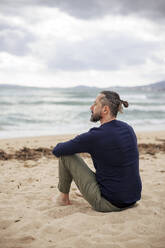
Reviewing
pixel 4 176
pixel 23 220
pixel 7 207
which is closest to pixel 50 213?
pixel 23 220

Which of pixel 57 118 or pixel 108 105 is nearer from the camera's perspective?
pixel 108 105

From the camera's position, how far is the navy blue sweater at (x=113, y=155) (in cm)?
282

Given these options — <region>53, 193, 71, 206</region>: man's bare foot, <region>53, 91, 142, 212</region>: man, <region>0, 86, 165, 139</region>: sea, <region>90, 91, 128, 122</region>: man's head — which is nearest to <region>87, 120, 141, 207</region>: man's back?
<region>53, 91, 142, 212</region>: man

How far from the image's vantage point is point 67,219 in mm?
2916

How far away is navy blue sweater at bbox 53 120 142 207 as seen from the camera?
2816 millimetres

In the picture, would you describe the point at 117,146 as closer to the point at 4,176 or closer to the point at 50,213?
the point at 50,213

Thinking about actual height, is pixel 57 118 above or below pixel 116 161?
below

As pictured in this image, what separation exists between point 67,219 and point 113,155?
0.85 meters

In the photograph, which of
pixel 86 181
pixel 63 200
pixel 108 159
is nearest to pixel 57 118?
pixel 63 200

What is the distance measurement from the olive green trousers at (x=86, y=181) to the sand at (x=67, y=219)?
0.09m

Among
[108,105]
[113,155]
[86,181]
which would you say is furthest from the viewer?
[86,181]

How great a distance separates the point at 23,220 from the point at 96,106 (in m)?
1.49

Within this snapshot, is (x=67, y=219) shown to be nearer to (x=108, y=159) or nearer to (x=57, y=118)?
(x=108, y=159)

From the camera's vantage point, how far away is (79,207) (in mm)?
3387
